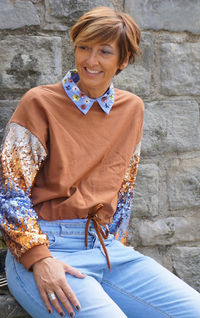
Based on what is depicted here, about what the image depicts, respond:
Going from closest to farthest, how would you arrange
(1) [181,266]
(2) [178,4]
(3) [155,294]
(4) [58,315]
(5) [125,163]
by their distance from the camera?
(4) [58,315] < (3) [155,294] < (5) [125,163] < (2) [178,4] < (1) [181,266]

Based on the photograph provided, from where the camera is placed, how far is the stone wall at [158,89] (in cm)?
211

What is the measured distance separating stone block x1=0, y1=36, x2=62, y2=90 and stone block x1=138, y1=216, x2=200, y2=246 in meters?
0.93

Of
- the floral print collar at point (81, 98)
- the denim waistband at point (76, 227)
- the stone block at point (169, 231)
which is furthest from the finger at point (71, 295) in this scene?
the stone block at point (169, 231)

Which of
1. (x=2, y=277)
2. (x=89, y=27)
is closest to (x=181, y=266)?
(x=2, y=277)

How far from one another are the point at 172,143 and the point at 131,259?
833 millimetres

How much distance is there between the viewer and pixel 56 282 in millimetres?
1501

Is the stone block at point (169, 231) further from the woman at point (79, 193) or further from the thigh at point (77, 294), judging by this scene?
the thigh at point (77, 294)

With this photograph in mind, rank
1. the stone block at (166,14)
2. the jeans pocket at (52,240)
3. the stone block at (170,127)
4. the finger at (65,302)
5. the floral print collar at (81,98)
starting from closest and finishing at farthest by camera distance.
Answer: the finger at (65,302), the jeans pocket at (52,240), the floral print collar at (81,98), the stone block at (166,14), the stone block at (170,127)

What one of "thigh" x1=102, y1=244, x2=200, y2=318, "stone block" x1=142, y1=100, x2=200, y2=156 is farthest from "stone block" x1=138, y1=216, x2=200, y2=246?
"thigh" x1=102, y1=244, x2=200, y2=318

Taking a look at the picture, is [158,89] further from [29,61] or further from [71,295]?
[71,295]

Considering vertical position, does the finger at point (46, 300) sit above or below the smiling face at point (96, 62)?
below

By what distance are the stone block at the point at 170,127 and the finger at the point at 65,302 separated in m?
1.07

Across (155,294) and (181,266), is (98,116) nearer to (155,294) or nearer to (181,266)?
(155,294)

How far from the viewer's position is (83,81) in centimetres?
180
